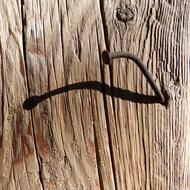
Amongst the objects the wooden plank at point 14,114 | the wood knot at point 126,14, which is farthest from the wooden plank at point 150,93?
the wooden plank at point 14,114

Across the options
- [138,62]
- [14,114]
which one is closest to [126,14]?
[138,62]

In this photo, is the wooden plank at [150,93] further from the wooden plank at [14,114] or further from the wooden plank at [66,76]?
the wooden plank at [14,114]

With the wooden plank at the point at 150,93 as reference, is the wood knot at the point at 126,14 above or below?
above

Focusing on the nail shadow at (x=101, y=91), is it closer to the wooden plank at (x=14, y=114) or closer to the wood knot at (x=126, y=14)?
the wooden plank at (x=14, y=114)

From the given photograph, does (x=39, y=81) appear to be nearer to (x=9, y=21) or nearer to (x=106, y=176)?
(x=9, y=21)

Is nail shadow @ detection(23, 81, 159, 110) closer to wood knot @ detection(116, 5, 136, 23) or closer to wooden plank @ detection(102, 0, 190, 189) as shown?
wooden plank @ detection(102, 0, 190, 189)

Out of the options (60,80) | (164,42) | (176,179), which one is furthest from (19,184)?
(164,42)

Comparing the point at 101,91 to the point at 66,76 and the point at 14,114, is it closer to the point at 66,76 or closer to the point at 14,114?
the point at 66,76
